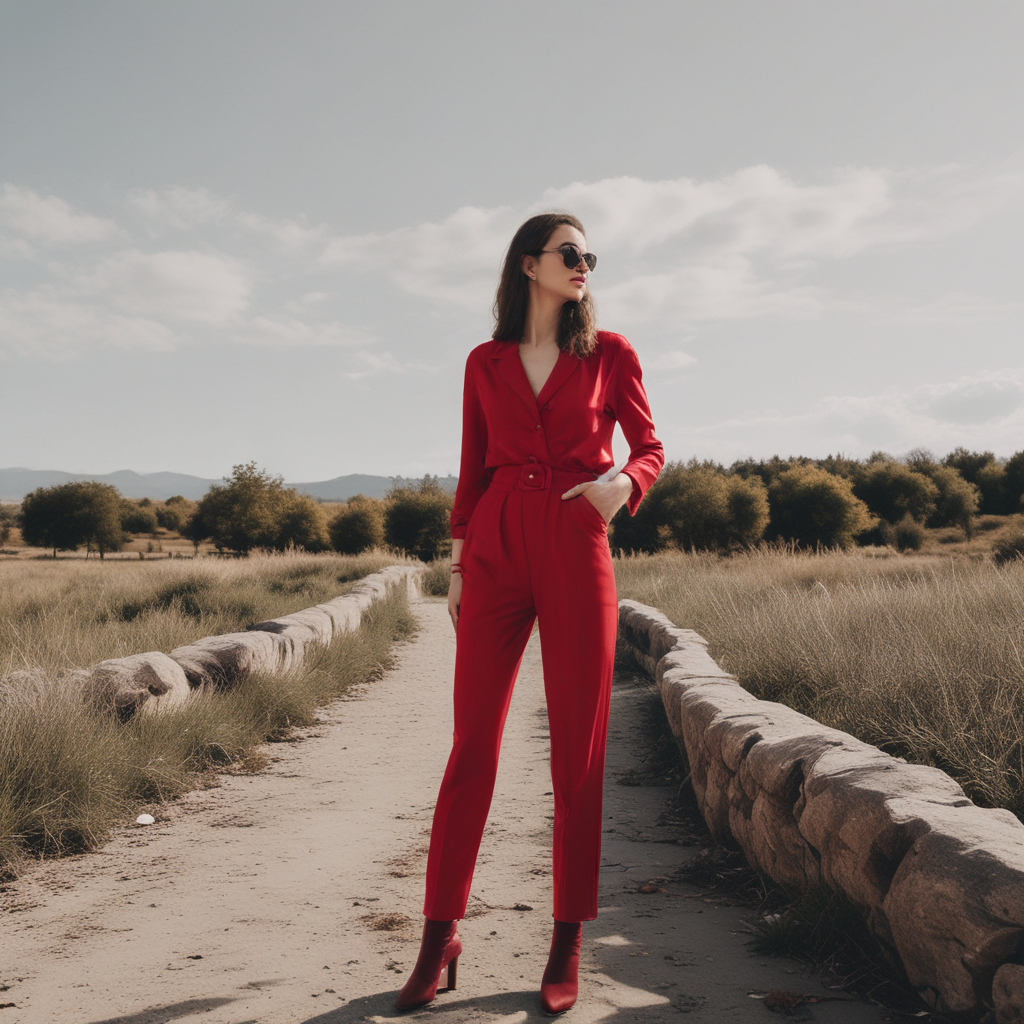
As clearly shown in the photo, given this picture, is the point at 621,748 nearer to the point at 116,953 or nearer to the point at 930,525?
the point at 116,953

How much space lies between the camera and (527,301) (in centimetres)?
251

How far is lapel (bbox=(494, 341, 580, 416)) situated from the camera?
2.35m

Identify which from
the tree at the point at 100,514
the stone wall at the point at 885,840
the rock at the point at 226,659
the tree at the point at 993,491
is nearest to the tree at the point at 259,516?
the tree at the point at 100,514

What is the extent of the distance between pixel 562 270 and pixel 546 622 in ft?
3.30

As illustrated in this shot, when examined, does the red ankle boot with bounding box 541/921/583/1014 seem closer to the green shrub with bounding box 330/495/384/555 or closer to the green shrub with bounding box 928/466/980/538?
the green shrub with bounding box 330/495/384/555

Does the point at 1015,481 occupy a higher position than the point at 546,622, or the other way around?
the point at 1015,481

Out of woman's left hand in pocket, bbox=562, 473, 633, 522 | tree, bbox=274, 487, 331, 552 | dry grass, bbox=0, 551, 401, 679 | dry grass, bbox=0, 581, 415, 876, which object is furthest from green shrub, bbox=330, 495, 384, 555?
woman's left hand in pocket, bbox=562, 473, 633, 522

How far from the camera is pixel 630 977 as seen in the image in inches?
93.1

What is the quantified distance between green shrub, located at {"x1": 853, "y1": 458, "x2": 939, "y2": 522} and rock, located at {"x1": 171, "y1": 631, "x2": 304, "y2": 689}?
34.2 m

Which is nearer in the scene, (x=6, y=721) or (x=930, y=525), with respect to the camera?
(x=6, y=721)

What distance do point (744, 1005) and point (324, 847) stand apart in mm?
1916

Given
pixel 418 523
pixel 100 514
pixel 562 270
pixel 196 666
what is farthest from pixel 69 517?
pixel 562 270

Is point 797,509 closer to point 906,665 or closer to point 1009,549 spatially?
point 1009,549

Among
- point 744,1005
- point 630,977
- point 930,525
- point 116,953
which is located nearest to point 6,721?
point 116,953
